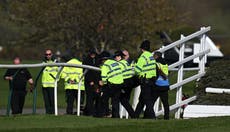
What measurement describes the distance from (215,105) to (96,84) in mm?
3746

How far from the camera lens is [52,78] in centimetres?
2244

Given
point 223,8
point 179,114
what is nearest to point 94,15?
point 223,8

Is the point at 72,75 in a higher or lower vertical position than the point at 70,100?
higher

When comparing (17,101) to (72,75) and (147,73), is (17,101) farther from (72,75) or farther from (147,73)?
(147,73)

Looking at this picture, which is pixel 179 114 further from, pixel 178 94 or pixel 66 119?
pixel 66 119

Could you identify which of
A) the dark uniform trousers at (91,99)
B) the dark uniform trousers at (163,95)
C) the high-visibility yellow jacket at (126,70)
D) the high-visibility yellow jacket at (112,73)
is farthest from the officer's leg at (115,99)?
the dark uniform trousers at (91,99)

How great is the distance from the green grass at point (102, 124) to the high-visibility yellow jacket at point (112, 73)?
2.04 metres

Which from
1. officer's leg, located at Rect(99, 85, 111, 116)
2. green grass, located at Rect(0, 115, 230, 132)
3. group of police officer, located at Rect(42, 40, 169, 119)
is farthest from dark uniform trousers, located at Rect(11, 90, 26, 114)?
green grass, located at Rect(0, 115, 230, 132)

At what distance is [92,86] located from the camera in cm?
2188

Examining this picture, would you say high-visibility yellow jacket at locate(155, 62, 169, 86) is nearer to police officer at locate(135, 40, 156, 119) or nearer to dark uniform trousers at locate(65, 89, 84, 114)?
police officer at locate(135, 40, 156, 119)

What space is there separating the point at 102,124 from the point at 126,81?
325 centimetres

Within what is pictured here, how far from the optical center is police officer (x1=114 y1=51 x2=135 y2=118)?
18953 mm

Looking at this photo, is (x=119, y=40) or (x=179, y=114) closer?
(x=179, y=114)

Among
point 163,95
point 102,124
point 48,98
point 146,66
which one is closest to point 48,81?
point 48,98
